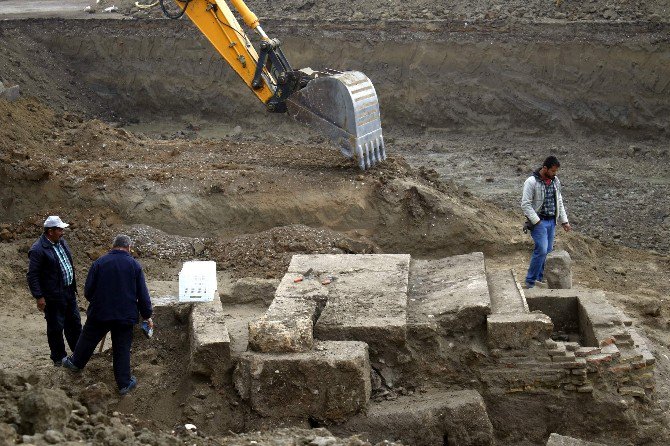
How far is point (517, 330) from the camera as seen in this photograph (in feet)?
28.2

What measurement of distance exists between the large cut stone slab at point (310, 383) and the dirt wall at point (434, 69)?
41.2 feet

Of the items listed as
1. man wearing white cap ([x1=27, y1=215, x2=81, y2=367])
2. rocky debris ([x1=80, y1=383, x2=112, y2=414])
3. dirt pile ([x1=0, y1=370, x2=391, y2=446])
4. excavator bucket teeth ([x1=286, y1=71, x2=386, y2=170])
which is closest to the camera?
dirt pile ([x1=0, y1=370, x2=391, y2=446])

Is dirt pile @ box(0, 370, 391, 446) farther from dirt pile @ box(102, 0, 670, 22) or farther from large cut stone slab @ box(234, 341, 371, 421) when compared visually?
dirt pile @ box(102, 0, 670, 22)

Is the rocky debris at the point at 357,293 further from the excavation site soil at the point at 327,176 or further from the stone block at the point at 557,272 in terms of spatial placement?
the stone block at the point at 557,272

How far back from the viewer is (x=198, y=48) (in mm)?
22328

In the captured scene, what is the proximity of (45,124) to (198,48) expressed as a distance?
683 cm

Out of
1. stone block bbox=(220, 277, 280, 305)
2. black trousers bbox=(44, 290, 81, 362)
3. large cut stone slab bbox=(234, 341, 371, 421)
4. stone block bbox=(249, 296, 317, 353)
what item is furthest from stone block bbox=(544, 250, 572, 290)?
black trousers bbox=(44, 290, 81, 362)

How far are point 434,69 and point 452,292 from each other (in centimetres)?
1188

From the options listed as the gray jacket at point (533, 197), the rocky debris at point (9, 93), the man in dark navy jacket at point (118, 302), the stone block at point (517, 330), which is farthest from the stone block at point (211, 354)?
the rocky debris at point (9, 93)

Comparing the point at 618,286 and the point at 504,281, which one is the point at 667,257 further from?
the point at 504,281

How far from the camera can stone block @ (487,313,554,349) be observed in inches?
337

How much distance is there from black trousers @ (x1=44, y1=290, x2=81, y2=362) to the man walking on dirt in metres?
4.64

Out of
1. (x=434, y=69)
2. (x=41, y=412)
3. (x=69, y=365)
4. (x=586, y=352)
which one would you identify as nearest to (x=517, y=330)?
(x=586, y=352)

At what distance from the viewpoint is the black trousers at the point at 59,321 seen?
917 centimetres
